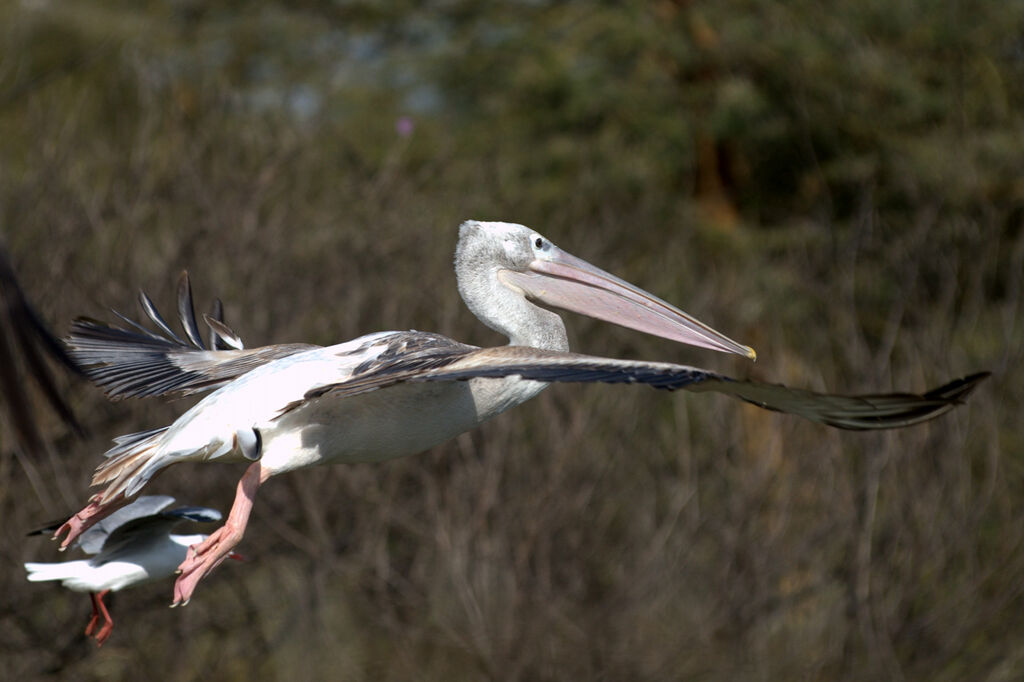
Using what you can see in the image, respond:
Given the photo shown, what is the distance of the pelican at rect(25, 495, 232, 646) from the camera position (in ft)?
17.7

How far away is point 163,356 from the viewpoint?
241 inches

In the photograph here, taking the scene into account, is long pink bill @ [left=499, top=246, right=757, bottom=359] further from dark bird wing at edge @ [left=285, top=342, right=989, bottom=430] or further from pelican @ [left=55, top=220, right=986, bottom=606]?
dark bird wing at edge @ [left=285, top=342, right=989, bottom=430]

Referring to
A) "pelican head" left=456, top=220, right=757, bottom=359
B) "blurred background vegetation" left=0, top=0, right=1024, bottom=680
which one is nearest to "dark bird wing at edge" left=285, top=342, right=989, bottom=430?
"pelican head" left=456, top=220, right=757, bottom=359

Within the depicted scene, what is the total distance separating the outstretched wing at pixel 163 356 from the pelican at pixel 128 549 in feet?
1.63

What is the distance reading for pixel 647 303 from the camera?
5727 millimetres

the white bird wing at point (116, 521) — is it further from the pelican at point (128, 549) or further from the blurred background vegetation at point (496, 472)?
the blurred background vegetation at point (496, 472)

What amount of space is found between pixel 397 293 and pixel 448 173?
3.92m

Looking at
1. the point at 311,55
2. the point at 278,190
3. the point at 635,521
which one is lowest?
the point at 635,521

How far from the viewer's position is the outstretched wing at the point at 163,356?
5746 mm

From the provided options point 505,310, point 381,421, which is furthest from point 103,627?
point 505,310

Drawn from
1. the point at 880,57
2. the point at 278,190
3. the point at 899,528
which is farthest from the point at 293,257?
the point at 880,57

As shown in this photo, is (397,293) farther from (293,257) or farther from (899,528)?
(899,528)

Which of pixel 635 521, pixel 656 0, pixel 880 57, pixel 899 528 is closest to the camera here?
pixel 899 528

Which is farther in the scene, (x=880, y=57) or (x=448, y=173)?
(x=880, y=57)
